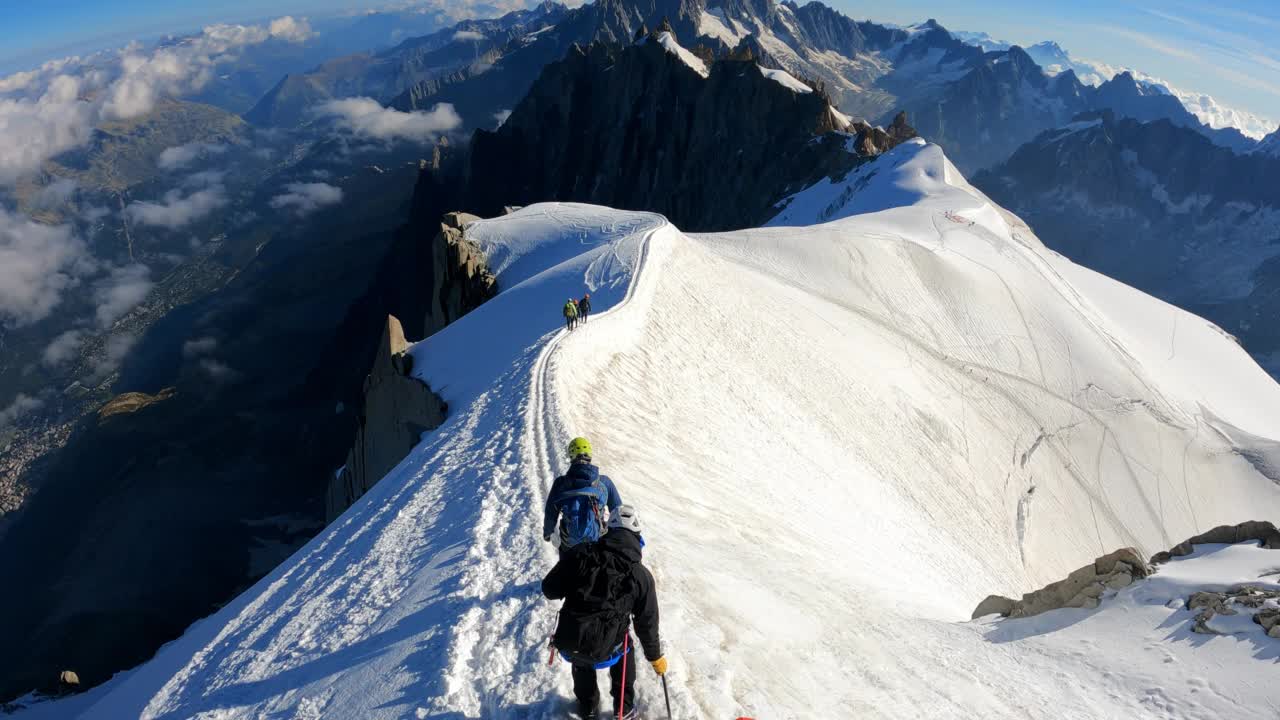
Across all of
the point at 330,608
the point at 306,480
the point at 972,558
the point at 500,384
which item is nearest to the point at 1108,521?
the point at 972,558

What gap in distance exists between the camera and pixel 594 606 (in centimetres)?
567

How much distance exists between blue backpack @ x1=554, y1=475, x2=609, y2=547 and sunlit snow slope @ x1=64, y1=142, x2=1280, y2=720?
144 cm

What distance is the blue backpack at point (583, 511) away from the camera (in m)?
7.06

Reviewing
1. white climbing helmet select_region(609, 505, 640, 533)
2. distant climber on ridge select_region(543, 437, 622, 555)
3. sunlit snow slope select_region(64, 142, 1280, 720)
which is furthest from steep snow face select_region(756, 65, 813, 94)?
white climbing helmet select_region(609, 505, 640, 533)

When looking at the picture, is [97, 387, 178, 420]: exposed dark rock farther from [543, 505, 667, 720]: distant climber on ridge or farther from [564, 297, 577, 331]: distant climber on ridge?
[543, 505, 667, 720]: distant climber on ridge

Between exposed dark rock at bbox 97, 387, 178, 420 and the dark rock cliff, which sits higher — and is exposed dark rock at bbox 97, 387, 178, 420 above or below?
below

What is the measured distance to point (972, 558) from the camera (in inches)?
892

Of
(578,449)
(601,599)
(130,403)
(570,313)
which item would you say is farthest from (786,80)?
(130,403)

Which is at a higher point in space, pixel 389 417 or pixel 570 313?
pixel 570 313

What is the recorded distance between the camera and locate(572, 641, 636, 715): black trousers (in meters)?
6.16

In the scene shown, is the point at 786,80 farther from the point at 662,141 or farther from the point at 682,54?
the point at 662,141

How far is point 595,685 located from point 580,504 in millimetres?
1796

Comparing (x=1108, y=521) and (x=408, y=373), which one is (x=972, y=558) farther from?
(x=408, y=373)

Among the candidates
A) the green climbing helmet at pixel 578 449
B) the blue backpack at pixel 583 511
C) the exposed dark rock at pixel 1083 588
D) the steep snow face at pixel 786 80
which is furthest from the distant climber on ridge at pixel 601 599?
the steep snow face at pixel 786 80
